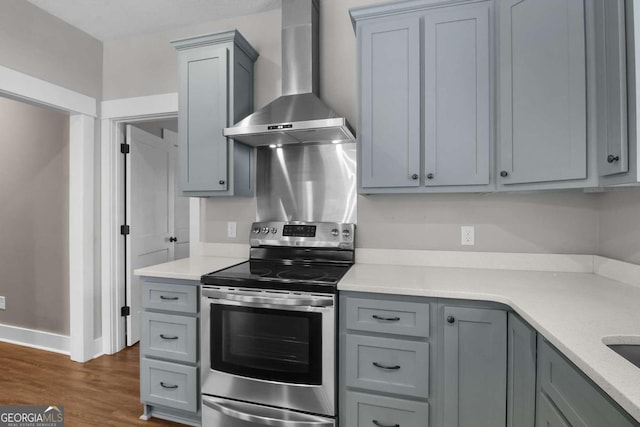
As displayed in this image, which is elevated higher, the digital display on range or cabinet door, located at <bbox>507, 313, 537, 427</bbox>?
the digital display on range

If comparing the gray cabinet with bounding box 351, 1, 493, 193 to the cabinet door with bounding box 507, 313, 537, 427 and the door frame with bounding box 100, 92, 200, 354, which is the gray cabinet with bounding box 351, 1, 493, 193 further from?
the door frame with bounding box 100, 92, 200, 354

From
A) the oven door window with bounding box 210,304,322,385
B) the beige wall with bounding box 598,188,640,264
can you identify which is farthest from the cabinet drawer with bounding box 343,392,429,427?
the beige wall with bounding box 598,188,640,264

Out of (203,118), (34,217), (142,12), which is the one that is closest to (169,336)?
(203,118)

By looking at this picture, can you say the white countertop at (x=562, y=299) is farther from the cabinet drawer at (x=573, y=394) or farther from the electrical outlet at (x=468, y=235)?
the electrical outlet at (x=468, y=235)

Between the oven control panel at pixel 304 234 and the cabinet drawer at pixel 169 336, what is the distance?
721mm

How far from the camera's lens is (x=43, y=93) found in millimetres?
2492

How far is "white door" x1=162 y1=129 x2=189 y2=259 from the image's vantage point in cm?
384

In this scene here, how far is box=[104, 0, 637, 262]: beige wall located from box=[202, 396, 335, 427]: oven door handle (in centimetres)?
109

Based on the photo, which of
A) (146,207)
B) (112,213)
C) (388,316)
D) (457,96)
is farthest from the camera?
(146,207)

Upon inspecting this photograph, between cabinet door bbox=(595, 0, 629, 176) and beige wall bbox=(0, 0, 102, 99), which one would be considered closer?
cabinet door bbox=(595, 0, 629, 176)

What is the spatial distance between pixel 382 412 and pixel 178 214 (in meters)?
3.19

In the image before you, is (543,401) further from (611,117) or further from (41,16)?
(41,16)

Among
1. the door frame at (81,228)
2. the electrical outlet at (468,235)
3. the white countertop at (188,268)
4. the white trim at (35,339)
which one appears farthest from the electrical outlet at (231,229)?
the white trim at (35,339)

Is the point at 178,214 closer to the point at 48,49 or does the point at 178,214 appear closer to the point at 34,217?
the point at 34,217
